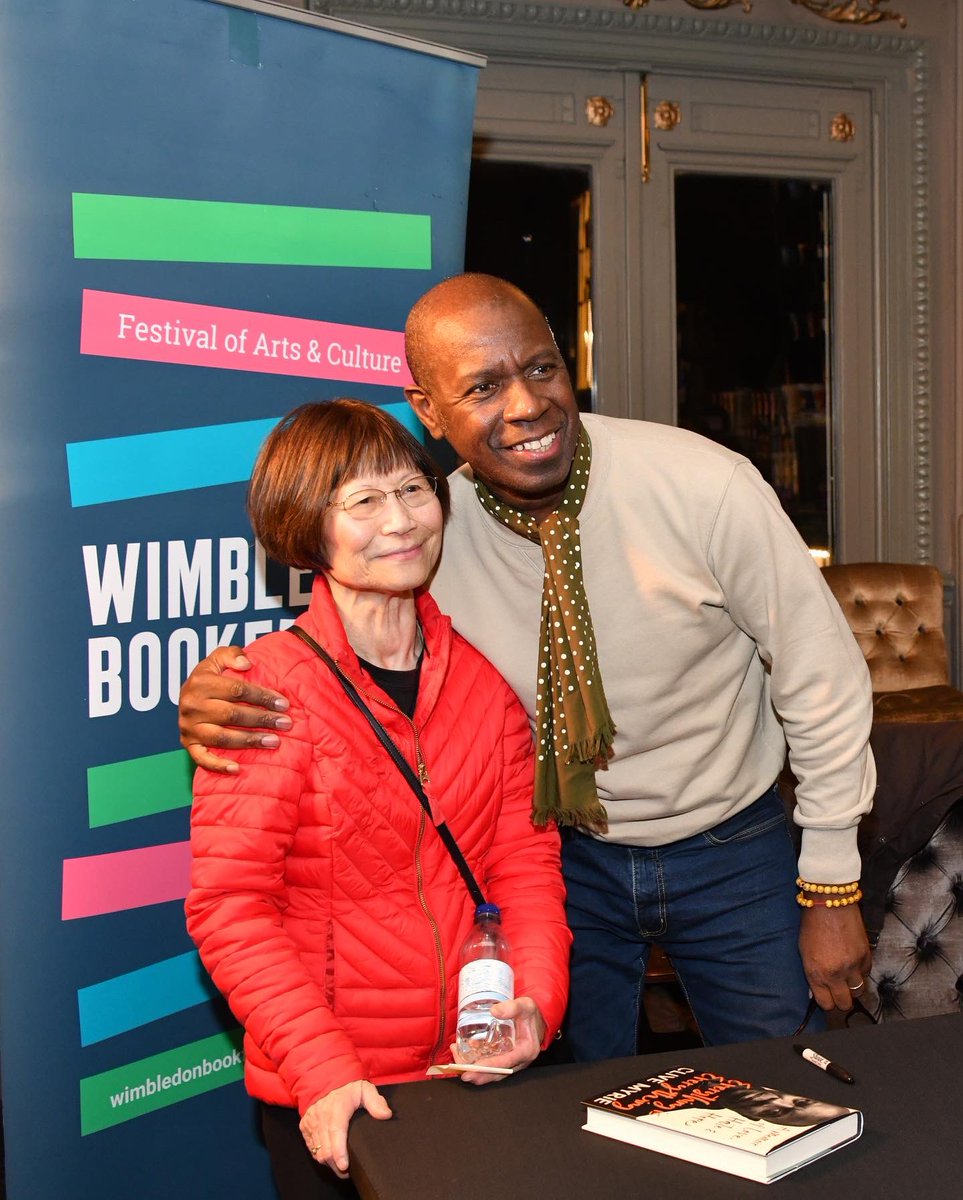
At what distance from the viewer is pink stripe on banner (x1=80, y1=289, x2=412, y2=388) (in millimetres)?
2174

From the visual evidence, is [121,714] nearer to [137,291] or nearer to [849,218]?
[137,291]

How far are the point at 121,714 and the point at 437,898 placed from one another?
898mm

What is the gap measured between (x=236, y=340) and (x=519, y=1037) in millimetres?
1399

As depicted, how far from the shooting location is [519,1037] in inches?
56.7

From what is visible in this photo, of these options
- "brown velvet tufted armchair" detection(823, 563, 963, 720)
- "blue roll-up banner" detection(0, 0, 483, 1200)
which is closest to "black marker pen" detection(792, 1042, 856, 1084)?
"blue roll-up banner" detection(0, 0, 483, 1200)

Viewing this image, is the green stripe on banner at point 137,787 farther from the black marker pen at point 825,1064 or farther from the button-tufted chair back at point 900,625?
the button-tufted chair back at point 900,625

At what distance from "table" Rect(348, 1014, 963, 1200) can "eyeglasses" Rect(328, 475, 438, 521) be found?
0.68 meters

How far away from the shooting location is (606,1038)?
1.95 metres

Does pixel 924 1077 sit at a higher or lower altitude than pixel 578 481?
lower

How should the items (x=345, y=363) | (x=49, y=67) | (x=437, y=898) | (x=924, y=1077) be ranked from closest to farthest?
(x=924, y=1077)
(x=437, y=898)
(x=49, y=67)
(x=345, y=363)

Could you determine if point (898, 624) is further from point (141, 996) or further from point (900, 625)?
point (141, 996)

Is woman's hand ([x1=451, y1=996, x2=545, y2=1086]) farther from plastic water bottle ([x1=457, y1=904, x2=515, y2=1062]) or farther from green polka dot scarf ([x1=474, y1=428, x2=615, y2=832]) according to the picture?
green polka dot scarf ([x1=474, y1=428, x2=615, y2=832])

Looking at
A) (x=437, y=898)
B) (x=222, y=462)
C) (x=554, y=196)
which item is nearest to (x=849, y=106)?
(x=554, y=196)

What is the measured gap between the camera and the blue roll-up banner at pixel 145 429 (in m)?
2.12
